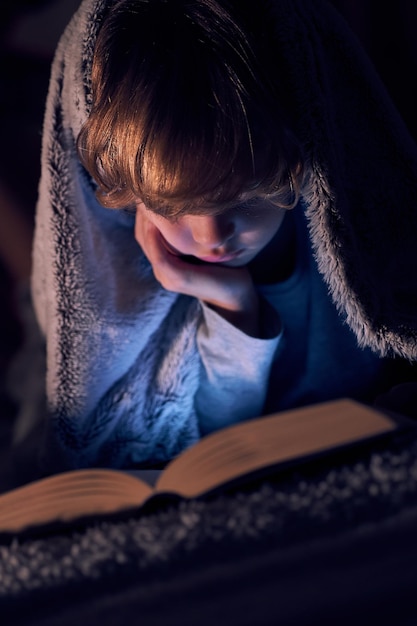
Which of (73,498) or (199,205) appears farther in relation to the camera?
(199,205)

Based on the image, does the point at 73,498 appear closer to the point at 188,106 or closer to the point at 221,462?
the point at 221,462

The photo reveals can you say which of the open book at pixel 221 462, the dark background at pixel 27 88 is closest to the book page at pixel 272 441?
the open book at pixel 221 462

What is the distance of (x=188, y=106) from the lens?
40 cm

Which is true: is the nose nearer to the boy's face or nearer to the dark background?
the boy's face

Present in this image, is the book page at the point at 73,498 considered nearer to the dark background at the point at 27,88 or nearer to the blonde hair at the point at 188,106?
the blonde hair at the point at 188,106

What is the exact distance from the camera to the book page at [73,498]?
1.07ft

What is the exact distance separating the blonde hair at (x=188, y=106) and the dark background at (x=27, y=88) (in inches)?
24.9

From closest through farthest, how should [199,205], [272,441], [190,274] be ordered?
[272,441] < [199,205] < [190,274]

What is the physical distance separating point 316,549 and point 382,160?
44 centimetres

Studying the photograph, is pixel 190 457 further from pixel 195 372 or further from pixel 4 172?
pixel 4 172

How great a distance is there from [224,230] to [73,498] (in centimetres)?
29

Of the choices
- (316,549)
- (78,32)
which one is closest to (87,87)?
(78,32)

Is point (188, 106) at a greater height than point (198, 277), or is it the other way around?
point (188, 106)

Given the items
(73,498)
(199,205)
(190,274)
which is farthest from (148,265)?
(73,498)
